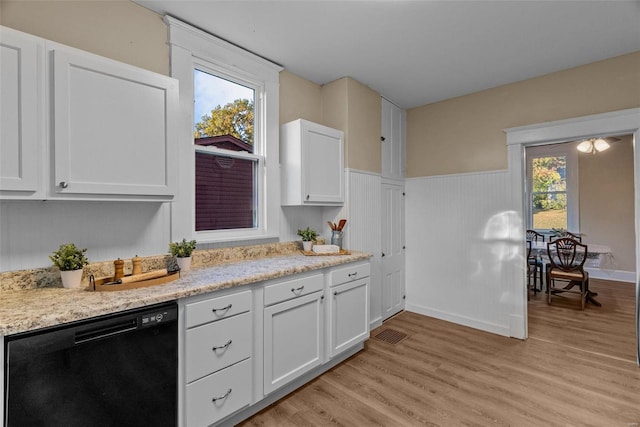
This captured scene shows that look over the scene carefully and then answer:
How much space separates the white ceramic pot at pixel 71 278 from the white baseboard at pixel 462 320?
12.0 feet

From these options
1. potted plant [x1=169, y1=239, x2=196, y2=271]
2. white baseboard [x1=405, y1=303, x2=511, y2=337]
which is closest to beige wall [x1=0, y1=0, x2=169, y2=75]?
potted plant [x1=169, y1=239, x2=196, y2=271]

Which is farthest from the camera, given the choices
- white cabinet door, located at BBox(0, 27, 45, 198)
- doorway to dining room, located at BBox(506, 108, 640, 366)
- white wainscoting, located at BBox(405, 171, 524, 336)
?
white wainscoting, located at BBox(405, 171, 524, 336)

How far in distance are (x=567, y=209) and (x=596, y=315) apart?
302 cm

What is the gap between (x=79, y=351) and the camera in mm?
1339

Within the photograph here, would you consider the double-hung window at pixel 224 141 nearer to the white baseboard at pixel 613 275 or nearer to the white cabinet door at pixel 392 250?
the white cabinet door at pixel 392 250

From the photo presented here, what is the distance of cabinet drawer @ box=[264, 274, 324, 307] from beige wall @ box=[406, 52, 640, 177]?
95.3 inches

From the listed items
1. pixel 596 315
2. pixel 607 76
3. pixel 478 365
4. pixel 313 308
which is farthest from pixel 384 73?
pixel 596 315

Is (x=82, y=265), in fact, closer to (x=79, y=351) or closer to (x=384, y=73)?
(x=79, y=351)

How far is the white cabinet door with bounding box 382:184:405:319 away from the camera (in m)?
3.81

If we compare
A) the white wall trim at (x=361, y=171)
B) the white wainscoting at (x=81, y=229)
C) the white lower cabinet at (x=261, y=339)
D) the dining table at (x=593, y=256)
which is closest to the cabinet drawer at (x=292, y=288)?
the white lower cabinet at (x=261, y=339)

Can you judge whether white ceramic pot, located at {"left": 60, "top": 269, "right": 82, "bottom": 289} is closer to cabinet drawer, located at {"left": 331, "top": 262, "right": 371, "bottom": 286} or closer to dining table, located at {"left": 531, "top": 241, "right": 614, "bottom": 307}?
cabinet drawer, located at {"left": 331, "top": 262, "right": 371, "bottom": 286}

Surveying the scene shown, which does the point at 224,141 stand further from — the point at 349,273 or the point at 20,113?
the point at 349,273

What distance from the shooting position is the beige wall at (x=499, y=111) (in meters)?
2.82

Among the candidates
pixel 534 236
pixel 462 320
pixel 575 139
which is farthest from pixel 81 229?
pixel 534 236
